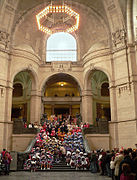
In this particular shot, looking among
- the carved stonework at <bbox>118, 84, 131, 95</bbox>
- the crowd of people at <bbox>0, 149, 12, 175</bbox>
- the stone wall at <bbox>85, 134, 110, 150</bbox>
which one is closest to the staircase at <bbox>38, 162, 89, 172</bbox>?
the crowd of people at <bbox>0, 149, 12, 175</bbox>

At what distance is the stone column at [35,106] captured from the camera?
23719 mm

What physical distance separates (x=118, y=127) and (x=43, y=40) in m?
15.2

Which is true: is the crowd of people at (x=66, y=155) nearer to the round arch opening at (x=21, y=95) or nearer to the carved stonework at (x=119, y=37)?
the carved stonework at (x=119, y=37)

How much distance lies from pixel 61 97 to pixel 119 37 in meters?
11.6

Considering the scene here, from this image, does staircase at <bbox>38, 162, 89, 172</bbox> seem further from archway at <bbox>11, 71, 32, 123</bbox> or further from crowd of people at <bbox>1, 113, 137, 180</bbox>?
archway at <bbox>11, 71, 32, 123</bbox>

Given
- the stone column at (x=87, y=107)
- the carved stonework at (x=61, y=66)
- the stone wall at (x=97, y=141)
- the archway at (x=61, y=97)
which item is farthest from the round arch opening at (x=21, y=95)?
the stone wall at (x=97, y=141)

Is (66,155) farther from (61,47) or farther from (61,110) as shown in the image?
(61,110)

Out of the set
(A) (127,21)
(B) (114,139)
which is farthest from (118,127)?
(A) (127,21)

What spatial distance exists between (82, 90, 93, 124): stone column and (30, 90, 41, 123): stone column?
524 cm

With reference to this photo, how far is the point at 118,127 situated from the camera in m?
19.1

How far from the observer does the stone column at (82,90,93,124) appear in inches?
925

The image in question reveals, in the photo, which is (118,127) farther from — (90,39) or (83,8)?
(83,8)

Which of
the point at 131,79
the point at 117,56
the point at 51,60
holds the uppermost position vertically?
the point at 51,60

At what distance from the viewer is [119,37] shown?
2041cm
